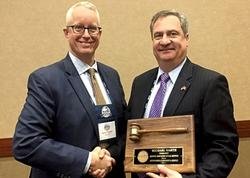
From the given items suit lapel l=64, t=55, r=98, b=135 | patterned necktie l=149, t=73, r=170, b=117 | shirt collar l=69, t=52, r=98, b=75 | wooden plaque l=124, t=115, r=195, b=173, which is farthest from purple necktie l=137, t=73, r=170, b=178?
shirt collar l=69, t=52, r=98, b=75

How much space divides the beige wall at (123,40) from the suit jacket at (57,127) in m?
0.93

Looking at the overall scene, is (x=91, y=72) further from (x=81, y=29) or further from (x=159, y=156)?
(x=159, y=156)

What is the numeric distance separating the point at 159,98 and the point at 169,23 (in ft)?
1.33

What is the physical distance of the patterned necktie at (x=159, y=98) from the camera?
1954 mm

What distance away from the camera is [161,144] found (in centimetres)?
168

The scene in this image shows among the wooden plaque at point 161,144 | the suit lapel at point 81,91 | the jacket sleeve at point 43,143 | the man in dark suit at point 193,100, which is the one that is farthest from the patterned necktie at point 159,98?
the jacket sleeve at point 43,143

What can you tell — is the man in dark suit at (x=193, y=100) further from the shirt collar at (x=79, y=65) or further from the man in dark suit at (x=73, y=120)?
the shirt collar at (x=79, y=65)

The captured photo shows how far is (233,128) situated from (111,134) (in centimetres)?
65

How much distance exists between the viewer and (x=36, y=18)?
9.55ft

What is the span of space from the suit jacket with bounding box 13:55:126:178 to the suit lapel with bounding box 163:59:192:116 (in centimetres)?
38

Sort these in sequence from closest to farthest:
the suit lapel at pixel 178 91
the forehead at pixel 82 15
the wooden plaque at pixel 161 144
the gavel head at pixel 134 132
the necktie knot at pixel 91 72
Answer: the wooden plaque at pixel 161 144, the gavel head at pixel 134 132, the suit lapel at pixel 178 91, the forehead at pixel 82 15, the necktie knot at pixel 91 72

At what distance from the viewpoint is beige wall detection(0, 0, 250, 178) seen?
291 centimetres

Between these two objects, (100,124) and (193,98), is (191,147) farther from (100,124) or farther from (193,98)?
(100,124)

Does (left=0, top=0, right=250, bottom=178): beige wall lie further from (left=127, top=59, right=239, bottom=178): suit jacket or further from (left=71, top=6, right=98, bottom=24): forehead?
(left=127, top=59, right=239, bottom=178): suit jacket
